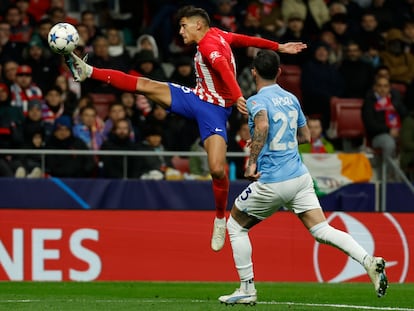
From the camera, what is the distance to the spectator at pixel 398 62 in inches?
836

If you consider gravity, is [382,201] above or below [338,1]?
below

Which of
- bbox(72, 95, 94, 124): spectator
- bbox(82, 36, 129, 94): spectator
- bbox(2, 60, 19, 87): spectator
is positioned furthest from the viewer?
bbox(82, 36, 129, 94): spectator

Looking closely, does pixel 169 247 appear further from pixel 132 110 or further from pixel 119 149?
pixel 132 110

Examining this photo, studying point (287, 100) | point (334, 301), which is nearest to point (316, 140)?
point (334, 301)

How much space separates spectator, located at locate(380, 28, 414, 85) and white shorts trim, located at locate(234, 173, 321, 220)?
1103cm

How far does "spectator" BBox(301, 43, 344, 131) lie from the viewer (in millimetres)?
20078

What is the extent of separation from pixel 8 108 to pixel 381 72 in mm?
6282

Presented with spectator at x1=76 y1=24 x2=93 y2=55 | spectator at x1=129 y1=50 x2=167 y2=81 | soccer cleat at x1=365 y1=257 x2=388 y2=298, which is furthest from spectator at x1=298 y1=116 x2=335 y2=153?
soccer cleat at x1=365 y1=257 x2=388 y2=298

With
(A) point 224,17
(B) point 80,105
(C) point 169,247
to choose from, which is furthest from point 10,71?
(C) point 169,247

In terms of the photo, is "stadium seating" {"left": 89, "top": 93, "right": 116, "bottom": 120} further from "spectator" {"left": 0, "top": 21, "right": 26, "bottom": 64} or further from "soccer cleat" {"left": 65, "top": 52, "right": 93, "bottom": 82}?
"soccer cleat" {"left": 65, "top": 52, "right": 93, "bottom": 82}

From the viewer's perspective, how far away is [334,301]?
1181 centimetres

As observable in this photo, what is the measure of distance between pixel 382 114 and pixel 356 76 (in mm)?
1752

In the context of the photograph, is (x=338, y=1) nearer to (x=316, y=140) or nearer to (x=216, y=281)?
(x=316, y=140)

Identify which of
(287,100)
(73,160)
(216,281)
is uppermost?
(287,100)
